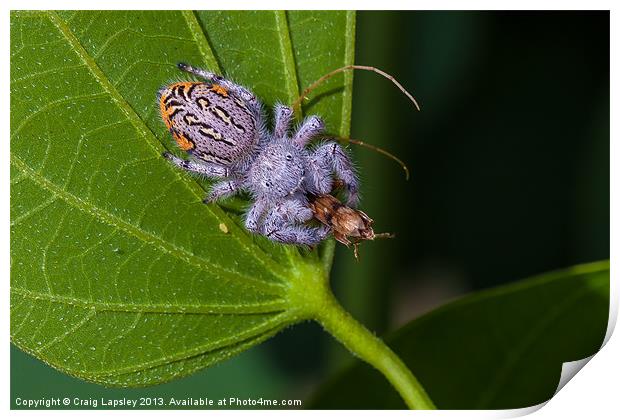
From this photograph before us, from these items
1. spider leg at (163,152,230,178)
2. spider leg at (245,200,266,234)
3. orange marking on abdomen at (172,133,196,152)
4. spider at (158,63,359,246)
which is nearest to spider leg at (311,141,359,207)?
spider at (158,63,359,246)

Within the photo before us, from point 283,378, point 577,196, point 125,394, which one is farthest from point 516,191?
point 125,394

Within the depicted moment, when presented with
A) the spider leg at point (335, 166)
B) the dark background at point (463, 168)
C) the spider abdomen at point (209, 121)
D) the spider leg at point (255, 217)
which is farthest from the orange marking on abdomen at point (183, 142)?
the dark background at point (463, 168)

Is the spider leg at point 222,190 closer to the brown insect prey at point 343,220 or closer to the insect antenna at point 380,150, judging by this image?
the brown insect prey at point 343,220

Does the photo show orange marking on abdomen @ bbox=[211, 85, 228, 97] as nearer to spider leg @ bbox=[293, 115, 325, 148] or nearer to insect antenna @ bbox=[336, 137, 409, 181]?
spider leg @ bbox=[293, 115, 325, 148]

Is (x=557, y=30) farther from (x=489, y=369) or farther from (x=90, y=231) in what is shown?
(x=90, y=231)

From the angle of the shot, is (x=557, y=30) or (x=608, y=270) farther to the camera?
(x=557, y=30)
